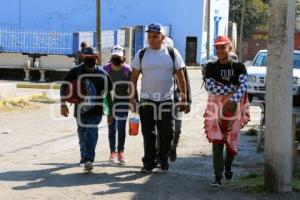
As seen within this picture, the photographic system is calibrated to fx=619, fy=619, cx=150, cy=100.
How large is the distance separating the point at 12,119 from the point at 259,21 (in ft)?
177

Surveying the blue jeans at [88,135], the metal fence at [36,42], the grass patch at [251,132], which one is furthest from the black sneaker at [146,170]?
the metal fence at [36,42]

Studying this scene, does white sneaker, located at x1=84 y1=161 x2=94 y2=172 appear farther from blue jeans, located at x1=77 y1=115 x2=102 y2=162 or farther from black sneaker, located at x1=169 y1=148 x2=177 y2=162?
black sneaker, located at x1=169 y1=148 x2=177 y2=162

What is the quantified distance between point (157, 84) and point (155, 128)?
0.63 metres

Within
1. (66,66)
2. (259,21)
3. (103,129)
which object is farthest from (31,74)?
(259,21)

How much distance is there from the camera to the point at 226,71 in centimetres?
719

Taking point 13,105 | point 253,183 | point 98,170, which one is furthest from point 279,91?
point 13,105

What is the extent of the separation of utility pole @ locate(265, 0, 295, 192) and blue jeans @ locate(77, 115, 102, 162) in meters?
2.27

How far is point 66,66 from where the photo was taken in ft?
85.4

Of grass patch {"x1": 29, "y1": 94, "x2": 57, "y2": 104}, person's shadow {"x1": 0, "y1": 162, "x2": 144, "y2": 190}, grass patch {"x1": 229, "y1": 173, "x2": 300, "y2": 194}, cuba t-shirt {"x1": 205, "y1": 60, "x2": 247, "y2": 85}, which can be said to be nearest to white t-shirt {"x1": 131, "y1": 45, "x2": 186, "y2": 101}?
cuba t-shirt {"x1": 205, "y1": 60, "x2": 247, "y2": 85}

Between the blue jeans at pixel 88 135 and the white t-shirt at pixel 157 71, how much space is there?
789mm

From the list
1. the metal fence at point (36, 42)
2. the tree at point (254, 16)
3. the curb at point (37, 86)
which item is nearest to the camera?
the curb at point (37, 86)

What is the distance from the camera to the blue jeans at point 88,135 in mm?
7875

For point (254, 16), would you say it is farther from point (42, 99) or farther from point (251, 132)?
point (251, 132)

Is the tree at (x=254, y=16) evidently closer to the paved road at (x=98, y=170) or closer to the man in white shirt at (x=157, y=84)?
the paved road at (x=98, y=170)
